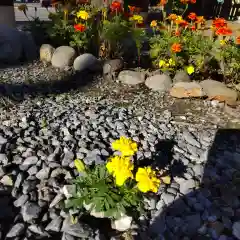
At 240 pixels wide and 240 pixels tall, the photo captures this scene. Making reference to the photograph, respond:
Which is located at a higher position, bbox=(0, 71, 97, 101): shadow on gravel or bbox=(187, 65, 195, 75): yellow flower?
bbox=(187, 65, 195, 75): yellow flower

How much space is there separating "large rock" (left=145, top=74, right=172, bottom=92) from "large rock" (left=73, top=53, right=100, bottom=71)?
3.02ft

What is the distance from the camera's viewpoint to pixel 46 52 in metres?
5.31

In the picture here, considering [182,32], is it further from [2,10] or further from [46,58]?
[2,10]

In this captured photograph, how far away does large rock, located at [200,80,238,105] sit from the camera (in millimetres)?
3986

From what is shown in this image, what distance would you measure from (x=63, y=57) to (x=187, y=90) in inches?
82.8

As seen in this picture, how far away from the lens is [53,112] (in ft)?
11.6

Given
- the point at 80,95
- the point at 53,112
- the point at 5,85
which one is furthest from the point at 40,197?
the point at 5,85

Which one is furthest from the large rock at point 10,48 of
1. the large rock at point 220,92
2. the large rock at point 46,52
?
the large rock at point 220,92

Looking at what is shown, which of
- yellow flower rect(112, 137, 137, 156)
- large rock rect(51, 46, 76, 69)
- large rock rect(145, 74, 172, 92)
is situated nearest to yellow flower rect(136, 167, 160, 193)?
yellow flower rect(112, 137, 137, 156)

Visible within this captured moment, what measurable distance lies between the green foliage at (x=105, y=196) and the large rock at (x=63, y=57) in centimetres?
317

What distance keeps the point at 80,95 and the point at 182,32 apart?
2029 mm

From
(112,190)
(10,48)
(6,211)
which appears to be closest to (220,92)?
(112,190)

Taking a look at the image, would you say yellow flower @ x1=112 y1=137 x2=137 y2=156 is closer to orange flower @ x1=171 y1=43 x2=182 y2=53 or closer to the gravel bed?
the gravel bed

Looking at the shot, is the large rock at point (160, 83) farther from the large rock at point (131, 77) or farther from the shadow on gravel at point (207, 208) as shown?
the shadow on gravel at point (207, 208)
